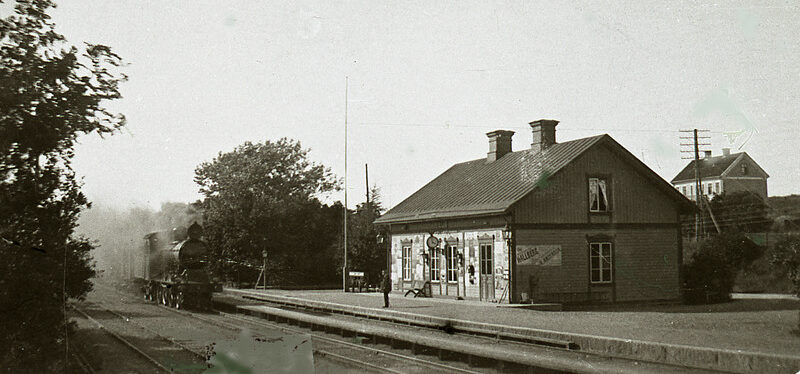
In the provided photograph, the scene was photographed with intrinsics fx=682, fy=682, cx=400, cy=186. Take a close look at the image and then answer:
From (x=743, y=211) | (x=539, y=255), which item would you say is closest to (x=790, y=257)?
(x=539, y=255)

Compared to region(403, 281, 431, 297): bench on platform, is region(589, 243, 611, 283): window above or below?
above

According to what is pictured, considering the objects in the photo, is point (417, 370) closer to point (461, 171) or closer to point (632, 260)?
point (632, 260)

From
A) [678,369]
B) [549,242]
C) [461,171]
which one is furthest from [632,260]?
[678,369]

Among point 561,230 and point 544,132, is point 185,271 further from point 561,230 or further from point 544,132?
point 544,132

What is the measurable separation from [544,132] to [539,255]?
5.70 meters

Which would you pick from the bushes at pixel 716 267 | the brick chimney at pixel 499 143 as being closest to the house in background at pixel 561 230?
the bushes at pixel 716 267

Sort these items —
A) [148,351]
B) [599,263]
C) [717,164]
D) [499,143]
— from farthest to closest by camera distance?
[717,164], [499,143], [599,263], [148,351]

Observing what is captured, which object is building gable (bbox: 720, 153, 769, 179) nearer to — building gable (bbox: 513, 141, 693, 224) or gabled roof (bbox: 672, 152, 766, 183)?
gabled roof (bbox: 672, 152, 766, 183)

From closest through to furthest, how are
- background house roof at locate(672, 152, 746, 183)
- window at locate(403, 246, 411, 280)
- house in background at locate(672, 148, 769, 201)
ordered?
window at locate(403, 246, 411, 280), house in background at locate(672, 148, 769, 201), background house roof at locate(672, 152, 746, 183)

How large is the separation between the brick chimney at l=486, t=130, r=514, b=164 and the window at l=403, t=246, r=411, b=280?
516 centimetres

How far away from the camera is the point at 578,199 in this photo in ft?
77.7

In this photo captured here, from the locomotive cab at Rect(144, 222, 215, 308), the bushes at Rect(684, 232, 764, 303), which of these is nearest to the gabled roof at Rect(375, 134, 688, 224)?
the bushes at Rect(684, 232, 764, 303)

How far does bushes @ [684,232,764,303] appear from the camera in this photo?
A: 82.0 feet

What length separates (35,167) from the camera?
8742 mm
